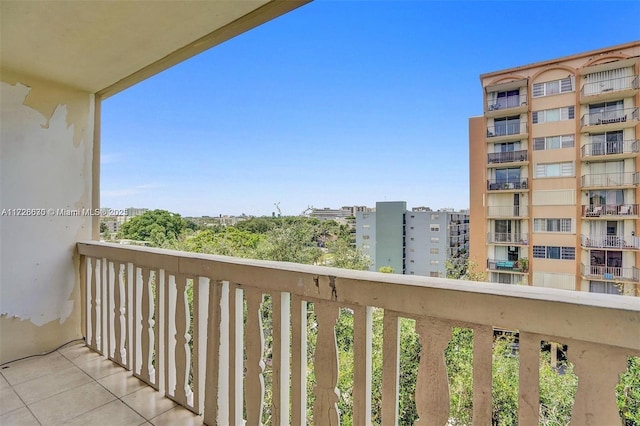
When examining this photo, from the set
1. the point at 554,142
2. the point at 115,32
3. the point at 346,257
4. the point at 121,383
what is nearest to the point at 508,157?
the point at 554,142

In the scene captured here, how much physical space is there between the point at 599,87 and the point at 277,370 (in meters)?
1.30

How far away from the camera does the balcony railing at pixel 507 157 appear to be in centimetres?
89

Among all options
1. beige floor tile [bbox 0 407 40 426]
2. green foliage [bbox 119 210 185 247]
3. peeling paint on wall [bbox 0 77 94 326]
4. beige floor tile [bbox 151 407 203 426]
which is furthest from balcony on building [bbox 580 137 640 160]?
peeling paint on wall [bbox 0 77 94 326]

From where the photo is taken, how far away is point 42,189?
6.91 ft

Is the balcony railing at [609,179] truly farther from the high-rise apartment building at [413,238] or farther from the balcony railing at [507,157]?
the high-rise apartment building at [413,238]

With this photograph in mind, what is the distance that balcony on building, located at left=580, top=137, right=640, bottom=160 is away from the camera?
2.48ft

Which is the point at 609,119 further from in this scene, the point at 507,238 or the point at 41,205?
the point at 41,205

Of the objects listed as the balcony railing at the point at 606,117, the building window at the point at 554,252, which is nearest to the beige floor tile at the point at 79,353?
the building window at the point at 554,252

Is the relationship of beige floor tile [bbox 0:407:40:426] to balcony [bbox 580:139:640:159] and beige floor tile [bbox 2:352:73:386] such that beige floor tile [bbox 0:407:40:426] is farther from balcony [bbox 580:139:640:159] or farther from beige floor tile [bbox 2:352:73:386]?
balcony [bbox 580:139:640:159]

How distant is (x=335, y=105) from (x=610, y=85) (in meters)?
1.22

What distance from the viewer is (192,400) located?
1.50 metres

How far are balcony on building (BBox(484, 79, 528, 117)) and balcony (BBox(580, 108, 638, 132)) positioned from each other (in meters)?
0.15

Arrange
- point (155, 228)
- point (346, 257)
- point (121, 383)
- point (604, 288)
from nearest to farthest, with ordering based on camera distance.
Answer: point (604, 288) < point (346, 257) < point (121, 383) < point (155, 228)

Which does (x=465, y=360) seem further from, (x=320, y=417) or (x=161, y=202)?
(x=161, y=202)
